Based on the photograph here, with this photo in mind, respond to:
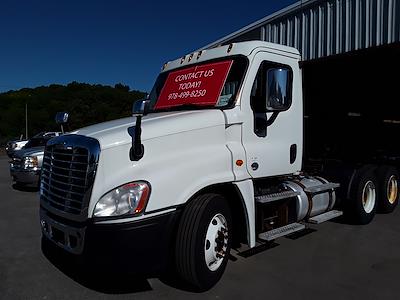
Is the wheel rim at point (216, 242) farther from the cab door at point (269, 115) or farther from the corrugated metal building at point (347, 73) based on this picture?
the corrugated metal building at point (347, 73)

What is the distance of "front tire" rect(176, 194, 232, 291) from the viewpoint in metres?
3.86

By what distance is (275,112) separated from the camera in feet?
16.0

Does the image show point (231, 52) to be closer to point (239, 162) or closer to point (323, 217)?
point (239, 162)

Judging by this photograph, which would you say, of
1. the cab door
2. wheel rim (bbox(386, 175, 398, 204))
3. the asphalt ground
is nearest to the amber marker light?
the cab door

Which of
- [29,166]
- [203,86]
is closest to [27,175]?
[29,166]

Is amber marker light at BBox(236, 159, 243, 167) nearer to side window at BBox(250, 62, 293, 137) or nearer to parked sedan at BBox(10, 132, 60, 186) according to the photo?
side window at BBox(250, 62, 293, 137)

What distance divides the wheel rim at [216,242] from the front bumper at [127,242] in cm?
45

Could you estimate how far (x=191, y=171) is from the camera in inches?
155

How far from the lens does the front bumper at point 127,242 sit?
352cm

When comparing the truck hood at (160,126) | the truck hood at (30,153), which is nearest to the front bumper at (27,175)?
the truck hood at (30,153)

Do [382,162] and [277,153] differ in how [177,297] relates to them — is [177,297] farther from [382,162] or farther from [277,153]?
[382,162]

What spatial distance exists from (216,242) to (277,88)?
1853mm

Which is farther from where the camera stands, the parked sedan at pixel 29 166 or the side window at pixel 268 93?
the parked sedan at pixel 29 166

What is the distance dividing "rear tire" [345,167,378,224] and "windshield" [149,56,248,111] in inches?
129
